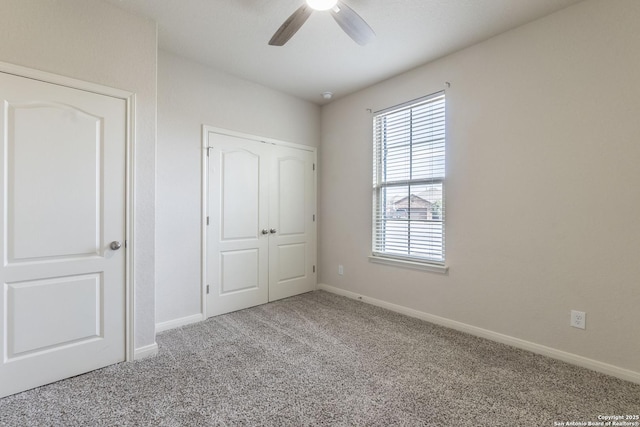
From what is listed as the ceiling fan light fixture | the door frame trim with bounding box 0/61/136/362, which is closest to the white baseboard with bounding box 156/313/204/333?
the door frame trim with bounding box 0/61/136/362

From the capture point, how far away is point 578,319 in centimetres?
223

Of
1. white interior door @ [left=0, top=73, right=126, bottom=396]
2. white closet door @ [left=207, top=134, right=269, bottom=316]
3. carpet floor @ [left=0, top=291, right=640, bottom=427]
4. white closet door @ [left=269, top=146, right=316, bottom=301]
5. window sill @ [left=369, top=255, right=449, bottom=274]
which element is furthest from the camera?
white closet door @ [left=269, top=146, right=316, bottom=301]

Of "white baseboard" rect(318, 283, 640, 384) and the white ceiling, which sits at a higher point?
the white ceiling

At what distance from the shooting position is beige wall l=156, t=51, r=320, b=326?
286 cm

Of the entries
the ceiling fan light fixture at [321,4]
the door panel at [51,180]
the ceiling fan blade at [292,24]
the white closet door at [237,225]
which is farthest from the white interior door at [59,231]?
the ceiling fan light fixture at [321,4]

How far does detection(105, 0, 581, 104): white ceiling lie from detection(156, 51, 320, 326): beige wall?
0.19m

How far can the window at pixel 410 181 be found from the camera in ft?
10.00

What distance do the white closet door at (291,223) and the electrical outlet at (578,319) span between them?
2.85 metres

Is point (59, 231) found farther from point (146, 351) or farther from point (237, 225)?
point (237, 225)

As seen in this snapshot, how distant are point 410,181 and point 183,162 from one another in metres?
2.37

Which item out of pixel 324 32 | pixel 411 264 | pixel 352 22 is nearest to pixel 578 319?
pixel 411 264

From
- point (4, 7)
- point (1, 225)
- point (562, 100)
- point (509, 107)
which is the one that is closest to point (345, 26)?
point (509, 107)

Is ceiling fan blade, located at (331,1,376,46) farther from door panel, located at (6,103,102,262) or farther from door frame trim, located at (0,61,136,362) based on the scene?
door panel, located at (6,103,102,262)

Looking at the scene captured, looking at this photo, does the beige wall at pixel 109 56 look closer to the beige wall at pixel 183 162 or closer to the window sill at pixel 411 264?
the beige wall at pixel 183 162
